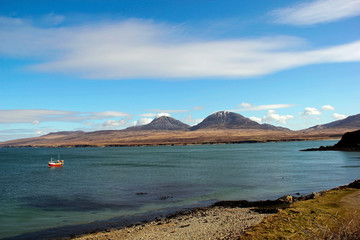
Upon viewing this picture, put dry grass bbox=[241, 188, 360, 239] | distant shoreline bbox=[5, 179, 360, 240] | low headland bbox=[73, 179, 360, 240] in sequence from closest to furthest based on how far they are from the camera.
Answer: dry grass bbox=[241, 188, 360, 239] → low headland bbox=[73, 179, 360, 240] → distant shoreline bbox=[5, 179, 360, 240]

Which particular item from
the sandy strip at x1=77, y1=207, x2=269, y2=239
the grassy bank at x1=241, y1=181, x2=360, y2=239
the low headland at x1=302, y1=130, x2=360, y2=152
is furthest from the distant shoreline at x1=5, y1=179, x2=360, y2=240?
the low headland at x1=302, y1=130, x2=360, y2=152

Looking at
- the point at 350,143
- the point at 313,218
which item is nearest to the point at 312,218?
the point at 313,218

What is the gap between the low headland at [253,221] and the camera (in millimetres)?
19469

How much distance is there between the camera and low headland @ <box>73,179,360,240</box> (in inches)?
766

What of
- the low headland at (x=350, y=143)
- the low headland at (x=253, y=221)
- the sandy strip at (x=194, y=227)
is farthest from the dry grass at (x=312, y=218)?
the low headland at (x=350, y=143)

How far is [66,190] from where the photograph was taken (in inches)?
1788

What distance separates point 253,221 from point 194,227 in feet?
14.5

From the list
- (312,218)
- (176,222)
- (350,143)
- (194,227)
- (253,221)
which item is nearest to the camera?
(312,218)

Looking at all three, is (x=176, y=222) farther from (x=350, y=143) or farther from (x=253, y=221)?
(x=350, y=143)

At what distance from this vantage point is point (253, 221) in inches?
882

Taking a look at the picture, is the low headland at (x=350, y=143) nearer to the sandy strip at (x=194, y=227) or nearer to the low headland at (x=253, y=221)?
the low headland at (x=253, y=221)

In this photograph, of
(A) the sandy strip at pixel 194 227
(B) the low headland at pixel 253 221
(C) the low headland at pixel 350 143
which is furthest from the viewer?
(C) the low headland at pixel 350 143

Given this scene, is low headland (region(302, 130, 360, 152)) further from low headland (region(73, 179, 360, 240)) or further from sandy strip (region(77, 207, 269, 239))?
sandy strip (region(77, 207, 269, 239))

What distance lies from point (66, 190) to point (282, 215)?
33783 mm
